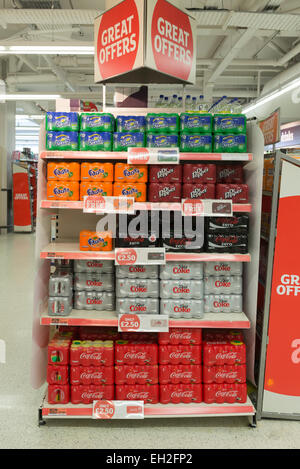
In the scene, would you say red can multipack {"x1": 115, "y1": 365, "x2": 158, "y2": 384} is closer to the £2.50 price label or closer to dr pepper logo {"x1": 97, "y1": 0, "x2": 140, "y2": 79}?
the £2.50 price label

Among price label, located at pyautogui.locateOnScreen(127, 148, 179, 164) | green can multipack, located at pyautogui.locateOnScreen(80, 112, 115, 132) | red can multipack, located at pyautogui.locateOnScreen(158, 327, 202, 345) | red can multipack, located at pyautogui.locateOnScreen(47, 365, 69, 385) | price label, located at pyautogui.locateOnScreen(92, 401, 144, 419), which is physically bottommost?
price label, located at pyautogui.locateOnScreen(92, 401, 144, 419)

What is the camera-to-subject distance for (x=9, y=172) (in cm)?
1288

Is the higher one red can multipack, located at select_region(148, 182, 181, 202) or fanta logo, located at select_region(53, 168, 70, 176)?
fanta logo, located at select_region(53, 168, 70, 176)

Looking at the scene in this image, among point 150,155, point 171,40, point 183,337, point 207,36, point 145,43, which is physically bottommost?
point 183,337

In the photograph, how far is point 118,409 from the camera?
255 cm

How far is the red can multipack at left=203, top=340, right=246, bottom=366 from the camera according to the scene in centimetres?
264

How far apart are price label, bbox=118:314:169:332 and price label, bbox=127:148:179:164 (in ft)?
3.31

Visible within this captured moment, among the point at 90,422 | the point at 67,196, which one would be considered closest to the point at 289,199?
the point at 67,196

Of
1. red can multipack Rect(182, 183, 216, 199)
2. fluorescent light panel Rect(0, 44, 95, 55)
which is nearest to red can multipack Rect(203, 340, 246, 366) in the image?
red can multipack Rect(182, 183, 216, 199)

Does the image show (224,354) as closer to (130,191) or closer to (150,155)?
(130,191)

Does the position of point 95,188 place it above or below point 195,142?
below

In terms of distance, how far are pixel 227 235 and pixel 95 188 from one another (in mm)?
943

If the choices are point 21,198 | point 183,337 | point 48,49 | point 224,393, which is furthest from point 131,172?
point 21,198
